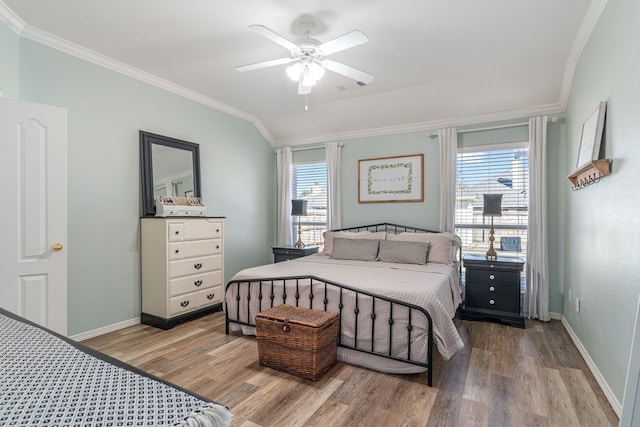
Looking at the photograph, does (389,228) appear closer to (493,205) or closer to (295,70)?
(493,205)

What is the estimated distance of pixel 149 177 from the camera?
369cm

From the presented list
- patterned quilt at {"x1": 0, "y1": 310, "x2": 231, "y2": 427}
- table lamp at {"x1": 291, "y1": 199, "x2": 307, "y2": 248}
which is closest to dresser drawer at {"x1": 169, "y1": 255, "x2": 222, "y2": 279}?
table lamp at {"x1": 291, "y1": 199, "x2": 307, "y2": 248}

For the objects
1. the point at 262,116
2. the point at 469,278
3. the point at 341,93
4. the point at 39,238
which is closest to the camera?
the point at 39,238

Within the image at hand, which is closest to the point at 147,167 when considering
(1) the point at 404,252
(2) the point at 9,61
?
(2) the point at 9,61

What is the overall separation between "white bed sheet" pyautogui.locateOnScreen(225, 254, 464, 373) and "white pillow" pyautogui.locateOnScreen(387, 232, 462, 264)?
0.61ft

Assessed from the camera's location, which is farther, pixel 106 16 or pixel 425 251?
pixel 425 251

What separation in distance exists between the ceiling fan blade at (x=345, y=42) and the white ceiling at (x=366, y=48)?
0.32 m

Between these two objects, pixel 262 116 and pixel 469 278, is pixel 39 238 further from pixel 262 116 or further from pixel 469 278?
pixel 469 278

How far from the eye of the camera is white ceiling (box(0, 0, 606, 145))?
8.09 ft

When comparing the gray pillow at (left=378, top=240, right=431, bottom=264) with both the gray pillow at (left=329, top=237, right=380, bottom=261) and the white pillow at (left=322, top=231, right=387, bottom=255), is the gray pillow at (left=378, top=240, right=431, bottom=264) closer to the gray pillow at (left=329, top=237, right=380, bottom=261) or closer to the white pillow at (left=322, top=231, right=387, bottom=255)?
the gray pillow at (left=329, top=237, right=380, bottom=261)

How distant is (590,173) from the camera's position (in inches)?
97.7

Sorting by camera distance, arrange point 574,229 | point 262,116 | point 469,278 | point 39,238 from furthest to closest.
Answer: point 262,116 → point 469,278 → point 574,229 → point 39,238

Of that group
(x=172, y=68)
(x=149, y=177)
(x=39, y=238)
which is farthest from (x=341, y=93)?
(x=39, y=238)

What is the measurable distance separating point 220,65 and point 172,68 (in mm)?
527
